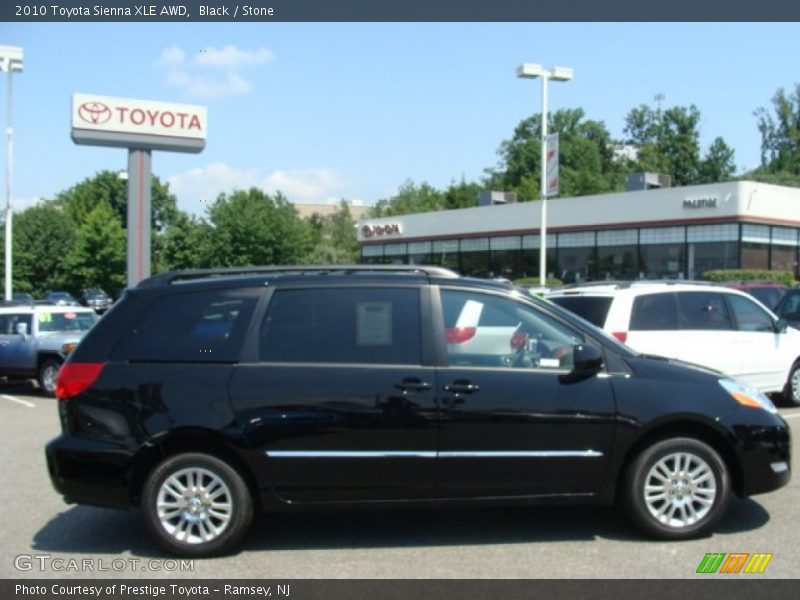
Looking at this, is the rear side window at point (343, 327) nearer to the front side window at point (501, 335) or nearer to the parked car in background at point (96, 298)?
the front side window at point (501, 335)

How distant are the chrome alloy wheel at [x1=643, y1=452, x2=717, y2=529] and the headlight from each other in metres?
0.53

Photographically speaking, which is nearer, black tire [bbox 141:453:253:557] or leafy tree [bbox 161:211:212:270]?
black tire [bbox 141:453:253:557]

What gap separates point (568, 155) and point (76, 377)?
8422cm

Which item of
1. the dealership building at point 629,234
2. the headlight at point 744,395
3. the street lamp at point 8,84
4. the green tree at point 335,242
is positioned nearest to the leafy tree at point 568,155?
the green tree at point 335,242

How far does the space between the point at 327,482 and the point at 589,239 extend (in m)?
36.4

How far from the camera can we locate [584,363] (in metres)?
5.48

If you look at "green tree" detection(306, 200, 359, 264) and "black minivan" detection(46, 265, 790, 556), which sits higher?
"green tree" detection(306, 200, 359, 264)

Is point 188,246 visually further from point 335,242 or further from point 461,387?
point 461,387

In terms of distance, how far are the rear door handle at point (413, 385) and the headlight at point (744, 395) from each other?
82.3 inches

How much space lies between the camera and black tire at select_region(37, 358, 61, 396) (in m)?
14.4

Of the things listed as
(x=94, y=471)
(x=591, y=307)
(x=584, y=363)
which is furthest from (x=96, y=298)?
(x=584, y=363)

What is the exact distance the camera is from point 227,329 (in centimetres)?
564
